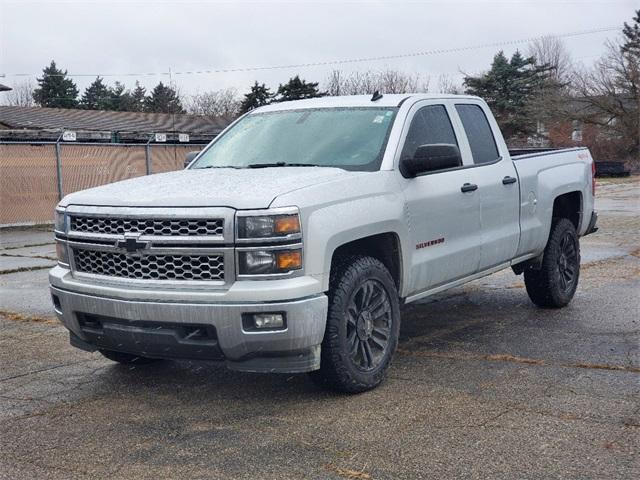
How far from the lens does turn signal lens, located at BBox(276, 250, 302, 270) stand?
4.66m

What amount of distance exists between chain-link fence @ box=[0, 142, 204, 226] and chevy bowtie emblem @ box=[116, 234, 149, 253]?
1617 centimetres

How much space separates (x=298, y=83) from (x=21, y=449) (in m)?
44.5

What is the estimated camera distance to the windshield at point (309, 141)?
227 inches

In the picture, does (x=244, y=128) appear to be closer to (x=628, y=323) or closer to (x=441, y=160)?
(x=441, y=160)

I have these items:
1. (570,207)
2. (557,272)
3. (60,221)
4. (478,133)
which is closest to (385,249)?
(478,133)

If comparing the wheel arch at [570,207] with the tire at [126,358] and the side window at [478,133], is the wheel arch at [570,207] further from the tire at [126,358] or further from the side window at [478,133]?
the tire at [126,358]

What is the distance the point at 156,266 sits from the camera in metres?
4.83

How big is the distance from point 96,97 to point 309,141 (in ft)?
Result: 237

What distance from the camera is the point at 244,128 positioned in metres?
6.73

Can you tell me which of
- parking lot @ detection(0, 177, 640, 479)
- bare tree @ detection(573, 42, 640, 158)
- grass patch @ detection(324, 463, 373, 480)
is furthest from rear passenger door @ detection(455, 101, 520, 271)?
bare tree @ detection(573, 42, 640, 158)

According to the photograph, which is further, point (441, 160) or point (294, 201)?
point (441, 160)

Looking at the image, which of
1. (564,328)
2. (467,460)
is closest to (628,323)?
(564,328)

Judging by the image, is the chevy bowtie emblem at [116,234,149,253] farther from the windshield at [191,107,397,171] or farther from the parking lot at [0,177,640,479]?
the windshield at [191,107,397,171]

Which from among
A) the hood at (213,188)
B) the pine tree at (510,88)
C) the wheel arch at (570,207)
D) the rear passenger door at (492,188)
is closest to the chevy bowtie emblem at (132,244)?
the hood at (213,188)
